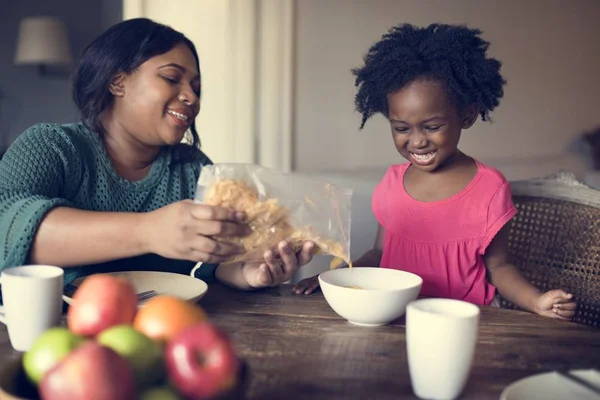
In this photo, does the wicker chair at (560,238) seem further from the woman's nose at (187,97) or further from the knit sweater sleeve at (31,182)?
the knit sweater sleeve at (31,182)

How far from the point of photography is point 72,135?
4.42 feet

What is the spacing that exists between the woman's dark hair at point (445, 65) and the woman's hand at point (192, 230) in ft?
2.08

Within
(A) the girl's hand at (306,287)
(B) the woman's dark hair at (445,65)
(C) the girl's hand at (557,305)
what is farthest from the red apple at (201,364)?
(B) the woman's dark hair at (445,65)

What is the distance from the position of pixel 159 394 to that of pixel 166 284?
0.59 metres

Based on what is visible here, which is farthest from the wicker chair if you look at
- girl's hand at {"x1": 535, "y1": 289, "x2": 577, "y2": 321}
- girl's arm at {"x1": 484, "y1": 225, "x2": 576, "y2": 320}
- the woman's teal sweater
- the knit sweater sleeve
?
the knit sweater sleeve

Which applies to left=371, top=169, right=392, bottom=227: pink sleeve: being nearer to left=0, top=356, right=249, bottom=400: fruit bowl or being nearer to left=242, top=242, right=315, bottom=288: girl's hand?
left=242, top=242, right=315, bottom=288: girl's hand

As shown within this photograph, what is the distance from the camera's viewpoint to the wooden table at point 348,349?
79 cm

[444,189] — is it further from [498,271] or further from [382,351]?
[382,351]

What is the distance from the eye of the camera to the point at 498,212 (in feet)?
4.99

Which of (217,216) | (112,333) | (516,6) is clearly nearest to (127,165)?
(217,216)

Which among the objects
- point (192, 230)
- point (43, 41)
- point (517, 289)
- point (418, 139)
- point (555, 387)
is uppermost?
point (43, 41)

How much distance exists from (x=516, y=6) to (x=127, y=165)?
1.90 m

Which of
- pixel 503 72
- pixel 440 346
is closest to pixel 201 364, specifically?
pixel 440 346

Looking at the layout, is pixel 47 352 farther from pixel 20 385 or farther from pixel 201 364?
pixel 201 364
